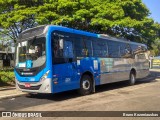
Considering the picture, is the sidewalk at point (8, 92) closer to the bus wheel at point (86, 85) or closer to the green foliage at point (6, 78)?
the green foliage at point (6, 78)

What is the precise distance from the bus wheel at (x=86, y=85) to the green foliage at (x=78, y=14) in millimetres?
5937

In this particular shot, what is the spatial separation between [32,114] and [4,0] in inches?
522

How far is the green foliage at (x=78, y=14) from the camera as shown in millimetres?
19031

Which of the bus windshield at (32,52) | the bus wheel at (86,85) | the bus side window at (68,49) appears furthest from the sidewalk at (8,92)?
the bus side window at (68,49)

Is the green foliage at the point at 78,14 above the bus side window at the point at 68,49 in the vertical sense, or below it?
above

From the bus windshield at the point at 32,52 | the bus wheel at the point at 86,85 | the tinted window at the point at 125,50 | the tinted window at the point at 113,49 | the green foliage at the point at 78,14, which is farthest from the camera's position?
the green foliage at the point at 78,14

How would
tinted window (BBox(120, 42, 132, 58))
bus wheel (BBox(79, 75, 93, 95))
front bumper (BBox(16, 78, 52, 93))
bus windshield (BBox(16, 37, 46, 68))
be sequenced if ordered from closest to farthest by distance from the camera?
front bumper (BBox(16, 78, 52, 93)) → bus windshield (BBox(16, 37, 46, 68)) → bus wheel (BBox(79, 75, 93, 95)) → tinted window (BBox(120, 42, 132, 58))

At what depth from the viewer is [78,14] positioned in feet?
61.8

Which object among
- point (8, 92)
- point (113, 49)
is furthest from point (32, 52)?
point (113, 49)

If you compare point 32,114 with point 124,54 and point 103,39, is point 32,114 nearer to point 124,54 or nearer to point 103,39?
point 103,39

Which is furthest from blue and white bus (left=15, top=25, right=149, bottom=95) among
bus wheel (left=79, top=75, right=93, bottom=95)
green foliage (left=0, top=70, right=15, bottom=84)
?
green foliage (left=0, top=70, right=15, bottom=84)

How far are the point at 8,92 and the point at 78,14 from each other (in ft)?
24.2

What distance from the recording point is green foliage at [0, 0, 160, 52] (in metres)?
19.0

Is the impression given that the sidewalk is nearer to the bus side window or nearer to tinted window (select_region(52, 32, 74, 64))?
tinted window (select_region(52, 32, 74, 64))
